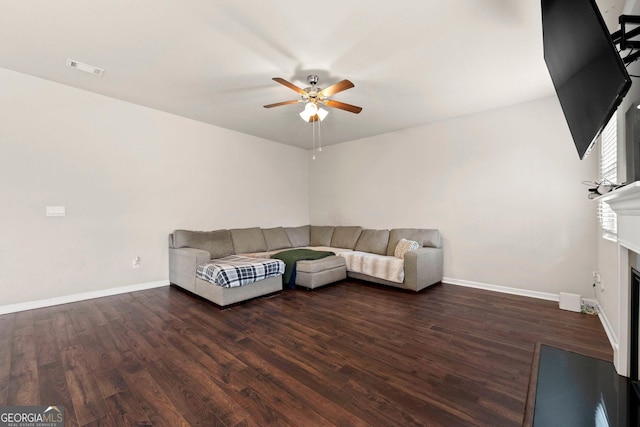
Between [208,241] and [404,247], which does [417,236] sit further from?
[208,241]

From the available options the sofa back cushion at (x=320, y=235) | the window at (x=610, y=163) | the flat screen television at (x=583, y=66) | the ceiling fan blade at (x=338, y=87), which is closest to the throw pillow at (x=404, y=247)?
the sofa back cushion at (x=320, y=235)

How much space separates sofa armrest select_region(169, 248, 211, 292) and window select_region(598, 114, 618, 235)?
4.38m

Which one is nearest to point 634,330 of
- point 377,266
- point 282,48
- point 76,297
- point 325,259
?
point 377,266

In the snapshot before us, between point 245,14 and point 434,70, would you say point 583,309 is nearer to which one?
point 434,70

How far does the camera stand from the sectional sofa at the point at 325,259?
145 inches

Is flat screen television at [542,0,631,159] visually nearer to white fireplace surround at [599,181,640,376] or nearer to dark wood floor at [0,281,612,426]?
white fireplace surround at [599,181,640,376]

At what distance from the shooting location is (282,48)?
101 inches

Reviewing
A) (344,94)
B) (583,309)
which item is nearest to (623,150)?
(583,309)

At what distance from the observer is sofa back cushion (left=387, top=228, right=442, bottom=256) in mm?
4465

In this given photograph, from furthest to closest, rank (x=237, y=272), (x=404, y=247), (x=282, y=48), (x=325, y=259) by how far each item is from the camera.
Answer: (x=325, y=259)
(x=404, y=247)
(x=237, y=272)
(x=282, y=48)

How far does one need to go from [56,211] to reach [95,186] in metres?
0.52

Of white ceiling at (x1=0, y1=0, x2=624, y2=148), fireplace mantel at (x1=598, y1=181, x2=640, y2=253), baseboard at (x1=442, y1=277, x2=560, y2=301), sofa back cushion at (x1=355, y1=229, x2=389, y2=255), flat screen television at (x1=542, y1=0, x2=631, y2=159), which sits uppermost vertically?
white ceiling at (x1=0, y1=0, x2=624, y2=148)

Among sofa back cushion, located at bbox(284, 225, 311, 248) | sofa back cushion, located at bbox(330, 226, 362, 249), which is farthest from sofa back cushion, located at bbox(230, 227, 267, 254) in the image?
sofa back cushion, located at bbox(330, 226, 362, 249)

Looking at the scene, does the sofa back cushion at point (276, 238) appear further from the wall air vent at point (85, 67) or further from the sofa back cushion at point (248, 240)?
the wall air vent at point (85, 67)
